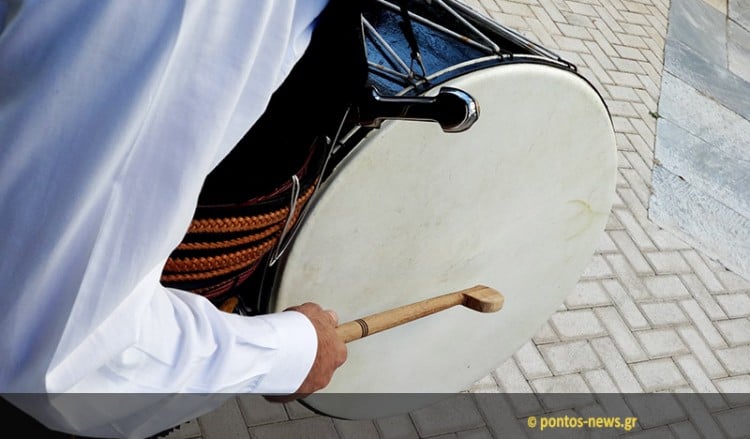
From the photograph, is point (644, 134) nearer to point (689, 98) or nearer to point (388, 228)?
point (689, 98)

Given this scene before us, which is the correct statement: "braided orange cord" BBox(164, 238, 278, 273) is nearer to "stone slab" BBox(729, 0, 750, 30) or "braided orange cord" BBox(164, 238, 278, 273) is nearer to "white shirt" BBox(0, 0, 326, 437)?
"white shirt" BBox(0, 0, 326, 437)

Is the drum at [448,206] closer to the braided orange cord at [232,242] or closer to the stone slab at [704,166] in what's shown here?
the braided orange cord at [232,242]

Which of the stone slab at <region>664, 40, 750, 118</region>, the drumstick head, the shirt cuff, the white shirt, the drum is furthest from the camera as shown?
the stone slab at <region>664, 40, 750, 118</region>

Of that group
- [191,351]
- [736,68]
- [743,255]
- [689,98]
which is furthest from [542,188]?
[736,68]

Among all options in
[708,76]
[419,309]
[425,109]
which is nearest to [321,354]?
[425,109]

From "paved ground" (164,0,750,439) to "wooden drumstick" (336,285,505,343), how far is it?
76cm

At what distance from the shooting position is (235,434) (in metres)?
2.44

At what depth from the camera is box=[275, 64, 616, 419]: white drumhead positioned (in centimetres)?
170

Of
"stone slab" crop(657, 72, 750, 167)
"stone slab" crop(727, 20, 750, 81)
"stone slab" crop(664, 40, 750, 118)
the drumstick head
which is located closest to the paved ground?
"stone slab" crop(657, 72, 750, 167)

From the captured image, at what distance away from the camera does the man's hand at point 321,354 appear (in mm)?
1351

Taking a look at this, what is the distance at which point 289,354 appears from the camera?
127cm

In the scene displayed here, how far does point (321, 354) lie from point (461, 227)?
2.39ft

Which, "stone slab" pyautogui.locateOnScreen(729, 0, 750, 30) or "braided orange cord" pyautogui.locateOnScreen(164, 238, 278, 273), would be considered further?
"stone slab" pyautogui.locateOnScreen(729, 0, 750, 30)

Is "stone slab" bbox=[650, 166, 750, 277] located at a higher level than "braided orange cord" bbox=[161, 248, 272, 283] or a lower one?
lower
